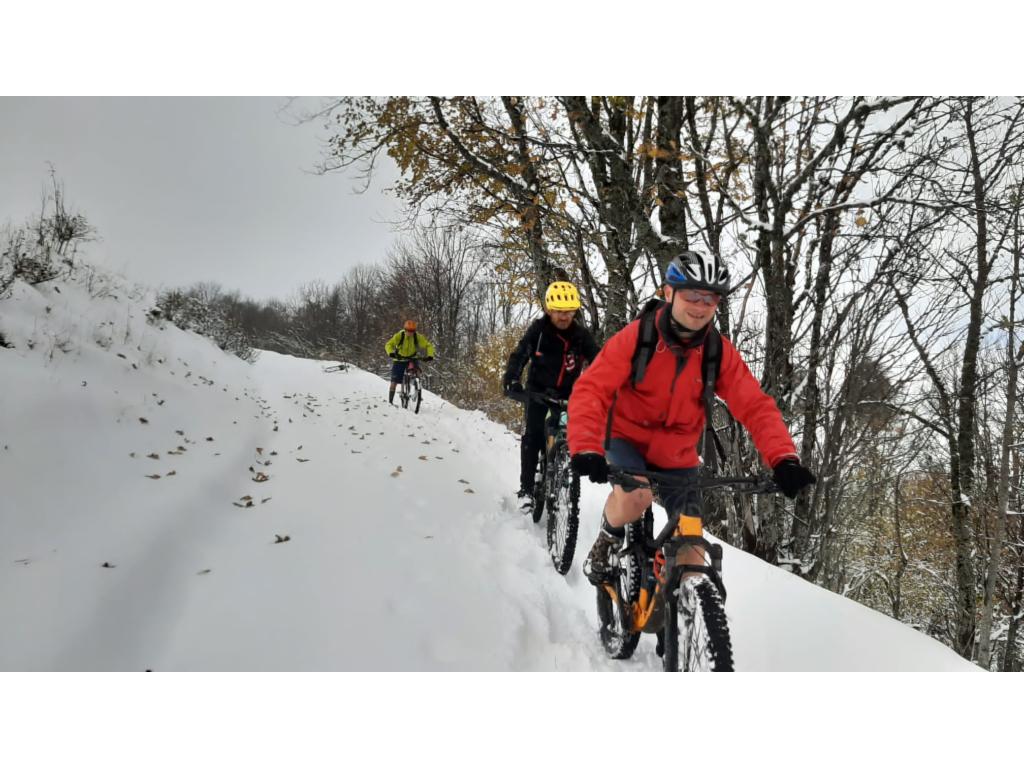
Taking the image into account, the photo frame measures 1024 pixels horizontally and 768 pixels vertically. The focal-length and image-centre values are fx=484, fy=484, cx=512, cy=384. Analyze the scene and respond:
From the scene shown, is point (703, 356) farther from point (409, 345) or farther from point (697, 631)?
point (409, 345)

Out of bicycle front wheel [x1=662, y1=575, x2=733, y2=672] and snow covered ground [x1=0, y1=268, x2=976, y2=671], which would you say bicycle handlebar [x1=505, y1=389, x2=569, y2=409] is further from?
bicycle front wheel [x1=662, y1=575, x2=733, y2=672]

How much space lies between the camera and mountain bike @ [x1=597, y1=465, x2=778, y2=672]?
1579mm

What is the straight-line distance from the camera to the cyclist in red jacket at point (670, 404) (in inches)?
71.3

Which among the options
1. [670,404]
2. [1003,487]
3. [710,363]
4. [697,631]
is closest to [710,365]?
[710,363]

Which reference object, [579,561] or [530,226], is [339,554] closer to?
[579,561]

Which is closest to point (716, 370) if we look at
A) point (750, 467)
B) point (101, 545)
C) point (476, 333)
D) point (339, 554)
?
point (339, 554)

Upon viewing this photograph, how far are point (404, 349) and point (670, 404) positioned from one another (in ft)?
30.6

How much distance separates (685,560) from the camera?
5.84ft

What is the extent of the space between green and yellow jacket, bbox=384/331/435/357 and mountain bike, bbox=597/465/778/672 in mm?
8973

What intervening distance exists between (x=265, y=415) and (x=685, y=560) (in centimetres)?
793

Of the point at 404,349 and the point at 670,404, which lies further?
the point at 404,349

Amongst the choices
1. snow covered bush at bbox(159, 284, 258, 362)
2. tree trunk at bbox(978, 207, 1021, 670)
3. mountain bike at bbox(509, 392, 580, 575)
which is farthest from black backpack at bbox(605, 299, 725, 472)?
snow covered bush at bbox(159, 284, 258, 362)

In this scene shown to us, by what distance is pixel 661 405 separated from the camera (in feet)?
6.95

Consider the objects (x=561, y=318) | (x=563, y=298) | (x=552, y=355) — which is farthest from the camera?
(x=552, y=355)
